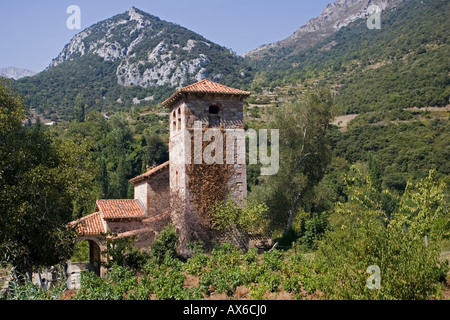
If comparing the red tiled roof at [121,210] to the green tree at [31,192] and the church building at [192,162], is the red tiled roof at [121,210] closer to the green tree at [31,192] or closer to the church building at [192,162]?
the church building at [192,162]

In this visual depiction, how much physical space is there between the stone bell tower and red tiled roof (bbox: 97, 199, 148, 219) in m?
2.78

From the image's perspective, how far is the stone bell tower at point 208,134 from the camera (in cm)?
1933

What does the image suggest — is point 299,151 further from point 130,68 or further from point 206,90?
point 130,68

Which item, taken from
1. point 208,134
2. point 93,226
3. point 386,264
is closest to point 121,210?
point 93,226

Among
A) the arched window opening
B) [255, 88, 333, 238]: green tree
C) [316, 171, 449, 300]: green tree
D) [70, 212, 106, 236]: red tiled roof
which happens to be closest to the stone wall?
[70, 212, 106, 236]: red tiled roof

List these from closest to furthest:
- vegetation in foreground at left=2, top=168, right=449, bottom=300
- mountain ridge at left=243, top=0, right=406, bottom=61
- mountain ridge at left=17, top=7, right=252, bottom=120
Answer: vegetation in foreground at left=2, top=168, right=449, bottom=300
mountain ridge at left=17, top=7, right=252, bottom=120
mountain ridge at left=243, top=0, right=406, bottom=61

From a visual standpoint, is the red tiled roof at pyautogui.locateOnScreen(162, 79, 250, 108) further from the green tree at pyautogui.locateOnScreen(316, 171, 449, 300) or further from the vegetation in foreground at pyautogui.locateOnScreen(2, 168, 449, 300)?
the green tree at pyautogui.locateOnScreen(316, 171, 449, 300)

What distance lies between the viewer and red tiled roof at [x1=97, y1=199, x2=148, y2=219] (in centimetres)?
2117

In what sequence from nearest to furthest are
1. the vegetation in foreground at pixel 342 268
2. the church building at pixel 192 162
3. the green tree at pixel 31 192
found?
1. the vegetation in foreground at pixel 342 268
2. the green tree at pixel 31 192
3. the church building at pixel 192 162

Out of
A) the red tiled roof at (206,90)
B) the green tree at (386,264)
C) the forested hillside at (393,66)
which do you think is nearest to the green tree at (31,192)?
the red tiled roof at (206,90)

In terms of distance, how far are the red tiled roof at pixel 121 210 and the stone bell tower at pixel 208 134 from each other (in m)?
2.78
